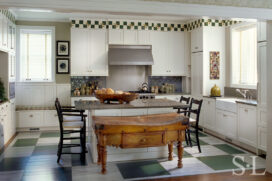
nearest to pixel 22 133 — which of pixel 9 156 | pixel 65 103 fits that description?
pixel 65 103

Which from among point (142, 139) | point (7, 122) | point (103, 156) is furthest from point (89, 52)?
point (142, 139)

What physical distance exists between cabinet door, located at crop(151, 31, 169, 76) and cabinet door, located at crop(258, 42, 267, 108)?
308 cm

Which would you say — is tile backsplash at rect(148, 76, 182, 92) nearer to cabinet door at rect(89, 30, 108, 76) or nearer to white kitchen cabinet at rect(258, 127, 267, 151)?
cabinet door at rect(89, 30, 108, 76)

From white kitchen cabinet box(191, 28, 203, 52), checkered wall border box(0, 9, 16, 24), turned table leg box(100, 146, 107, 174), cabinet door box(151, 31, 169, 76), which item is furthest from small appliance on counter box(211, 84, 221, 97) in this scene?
checkered wall border box(0, 9, 16, 24)

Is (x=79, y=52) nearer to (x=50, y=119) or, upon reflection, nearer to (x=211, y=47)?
(x=50, y=119)

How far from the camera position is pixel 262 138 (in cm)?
487

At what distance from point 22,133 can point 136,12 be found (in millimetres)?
4705

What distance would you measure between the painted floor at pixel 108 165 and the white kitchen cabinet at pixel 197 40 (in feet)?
8.80

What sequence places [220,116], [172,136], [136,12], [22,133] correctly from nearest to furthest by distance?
[136,12] → [172,136] → [220,116] → [22,133]

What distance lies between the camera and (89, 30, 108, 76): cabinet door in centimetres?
729

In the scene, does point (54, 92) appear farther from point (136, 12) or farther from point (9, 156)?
point (136, 12)

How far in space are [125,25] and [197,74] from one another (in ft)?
7.24

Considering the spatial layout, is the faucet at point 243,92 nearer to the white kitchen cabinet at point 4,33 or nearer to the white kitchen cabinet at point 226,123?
the white kitchen cabinet at point 226,123

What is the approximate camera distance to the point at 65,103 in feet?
24.5
